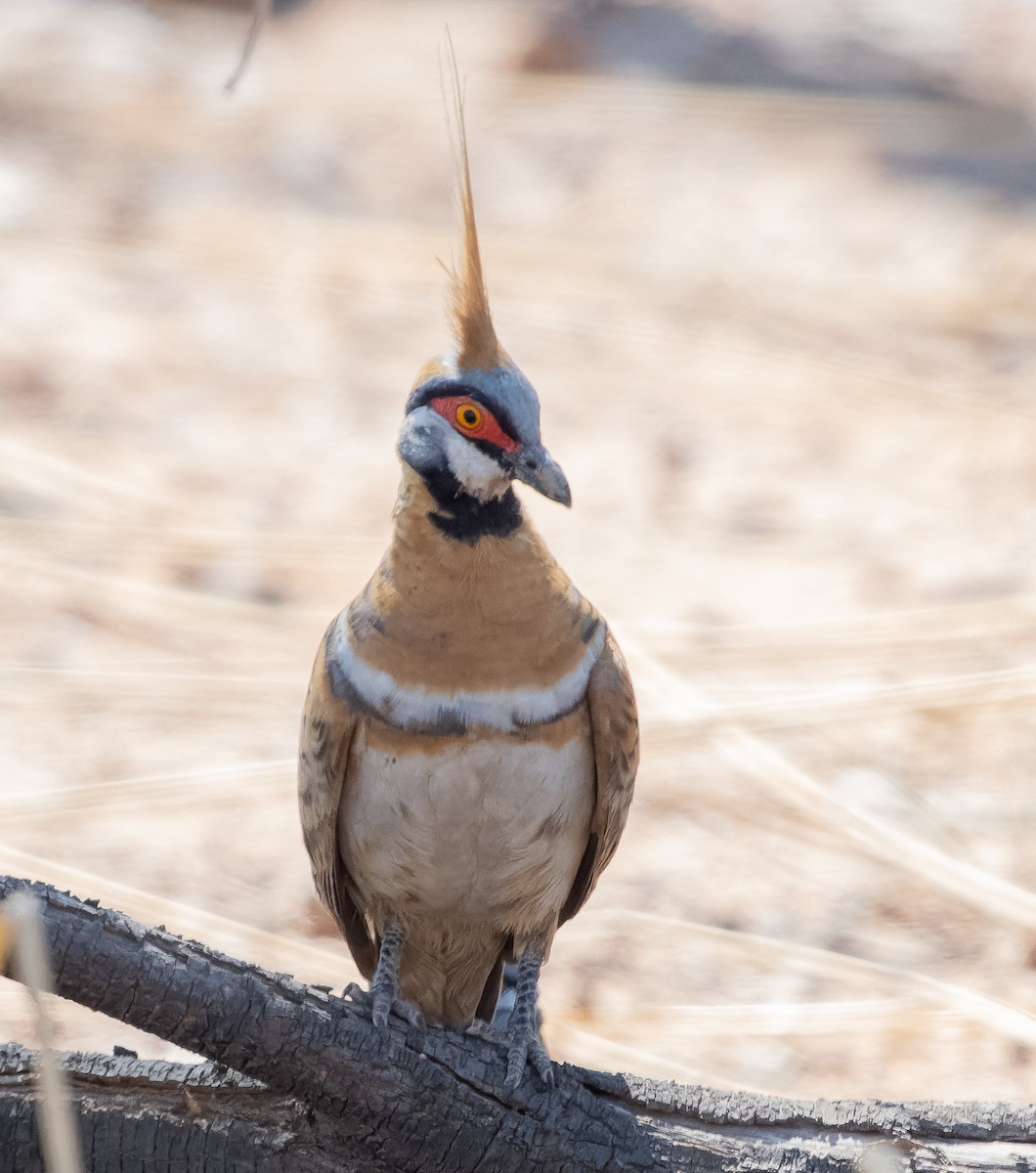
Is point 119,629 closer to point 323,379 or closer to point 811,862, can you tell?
point 323,379

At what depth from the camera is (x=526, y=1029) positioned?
3.35m

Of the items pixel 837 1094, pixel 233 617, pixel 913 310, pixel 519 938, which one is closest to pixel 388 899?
pixel 519 938

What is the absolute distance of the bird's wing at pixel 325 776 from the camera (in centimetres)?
336

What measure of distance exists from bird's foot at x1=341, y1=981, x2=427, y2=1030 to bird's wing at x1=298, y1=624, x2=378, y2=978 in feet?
1.24

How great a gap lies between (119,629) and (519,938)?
3280 millimetres

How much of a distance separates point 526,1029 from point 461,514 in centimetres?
108

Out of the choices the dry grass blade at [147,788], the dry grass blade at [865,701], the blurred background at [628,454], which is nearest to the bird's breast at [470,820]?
the blurred background at [628,454]

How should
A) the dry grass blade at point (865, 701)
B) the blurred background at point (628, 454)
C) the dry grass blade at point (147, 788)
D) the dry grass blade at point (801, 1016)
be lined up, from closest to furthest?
the dry grass blade at point (801, 1016) < the blurred background at point (628, 454) < the dry grass blade at point (147, 788) < the dry grass blade at point (865, 701)

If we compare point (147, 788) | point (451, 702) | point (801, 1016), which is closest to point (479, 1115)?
point (451, 702)

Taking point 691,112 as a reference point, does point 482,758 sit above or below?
above

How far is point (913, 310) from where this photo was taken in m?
8.62

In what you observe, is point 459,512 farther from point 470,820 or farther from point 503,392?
point 470,820

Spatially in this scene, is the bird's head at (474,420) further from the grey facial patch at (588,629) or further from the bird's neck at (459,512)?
the grey facial patch at (588,629)

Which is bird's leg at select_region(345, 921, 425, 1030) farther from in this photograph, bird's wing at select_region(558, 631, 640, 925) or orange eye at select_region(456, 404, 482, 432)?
orange eye at select_region(456, 404, 482, 432)
